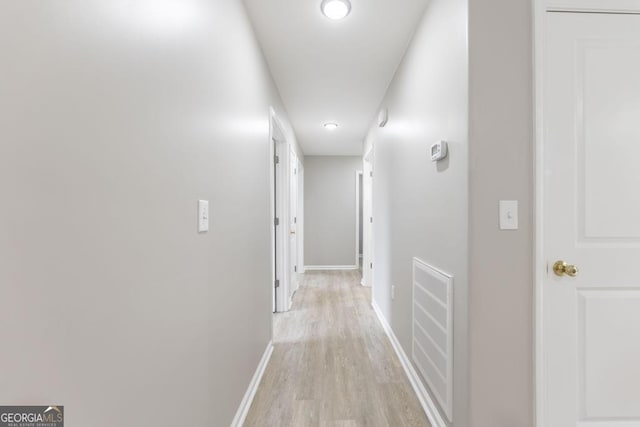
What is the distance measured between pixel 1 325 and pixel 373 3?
2.15 metres

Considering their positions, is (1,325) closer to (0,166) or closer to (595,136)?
(0,166)

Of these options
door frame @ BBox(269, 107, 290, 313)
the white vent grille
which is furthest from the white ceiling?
the white vent grille

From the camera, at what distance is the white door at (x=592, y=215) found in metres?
1.36

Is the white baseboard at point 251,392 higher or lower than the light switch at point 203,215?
lower

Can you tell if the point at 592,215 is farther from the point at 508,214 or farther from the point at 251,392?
the point at 251,392

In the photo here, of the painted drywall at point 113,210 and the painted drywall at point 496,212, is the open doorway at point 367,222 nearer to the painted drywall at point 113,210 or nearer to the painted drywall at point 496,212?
the painted drywall at point 496,212

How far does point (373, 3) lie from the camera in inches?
72.4

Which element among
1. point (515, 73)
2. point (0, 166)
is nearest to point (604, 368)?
point (515, 73)

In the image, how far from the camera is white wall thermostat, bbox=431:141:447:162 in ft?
5.10

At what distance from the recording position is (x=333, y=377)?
7.22 feet

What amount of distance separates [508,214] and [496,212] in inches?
2.2

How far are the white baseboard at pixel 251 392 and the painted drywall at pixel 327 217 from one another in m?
3.82

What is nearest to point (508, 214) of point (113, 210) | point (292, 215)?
point (113, 210)

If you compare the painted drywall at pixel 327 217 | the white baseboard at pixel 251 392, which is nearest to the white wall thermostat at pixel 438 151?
the white baseboard at pixel 251 392
